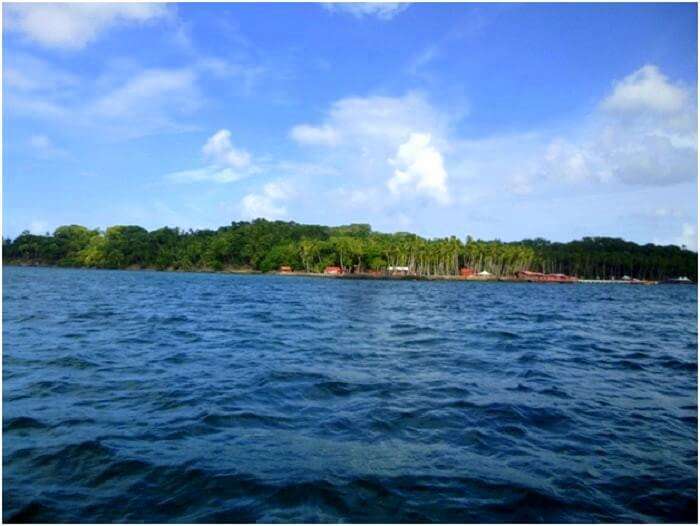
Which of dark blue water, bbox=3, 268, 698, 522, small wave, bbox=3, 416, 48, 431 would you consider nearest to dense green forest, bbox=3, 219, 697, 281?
dark blue water, bbox=3, 268, 698, 522

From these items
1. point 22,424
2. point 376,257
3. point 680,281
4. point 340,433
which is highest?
point 376,257

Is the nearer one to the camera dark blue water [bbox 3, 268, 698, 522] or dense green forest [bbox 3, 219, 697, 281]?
dark blue water [bbox 3, 268, 698, 522]

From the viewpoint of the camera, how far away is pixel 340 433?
28.9 feet

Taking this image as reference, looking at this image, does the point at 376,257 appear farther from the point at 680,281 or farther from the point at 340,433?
the point at 340,433

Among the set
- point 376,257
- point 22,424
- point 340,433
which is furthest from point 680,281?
point 22,424

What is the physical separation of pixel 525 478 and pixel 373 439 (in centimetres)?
256

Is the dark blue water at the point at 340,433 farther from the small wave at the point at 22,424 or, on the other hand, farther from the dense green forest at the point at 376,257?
the dense green forest at the point at 376,257

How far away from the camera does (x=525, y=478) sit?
7.16 metres

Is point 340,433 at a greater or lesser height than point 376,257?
lesser

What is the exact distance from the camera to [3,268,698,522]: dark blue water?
643cm

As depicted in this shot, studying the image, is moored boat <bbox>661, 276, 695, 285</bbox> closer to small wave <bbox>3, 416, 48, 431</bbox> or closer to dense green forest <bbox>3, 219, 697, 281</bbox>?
dense green forest <bbox>3, 219, 697, 281</bbox>

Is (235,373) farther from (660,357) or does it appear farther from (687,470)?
(660,357)

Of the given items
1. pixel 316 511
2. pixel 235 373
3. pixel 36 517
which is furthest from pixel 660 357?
pixel 36 517

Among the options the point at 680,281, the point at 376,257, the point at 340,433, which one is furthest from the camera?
the point at 680,281
